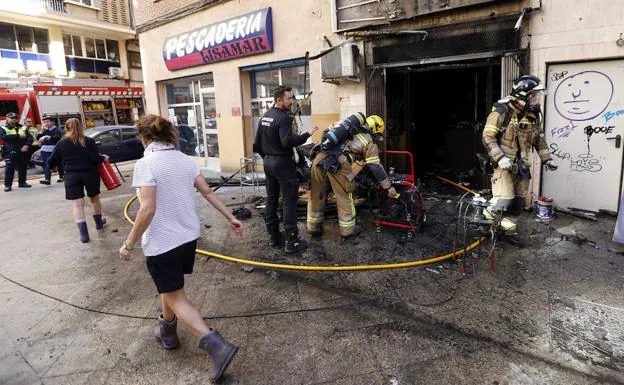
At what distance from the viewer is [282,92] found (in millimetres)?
4984

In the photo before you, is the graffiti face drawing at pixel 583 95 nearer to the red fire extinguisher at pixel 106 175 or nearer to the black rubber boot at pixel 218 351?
the black rubber boot at pixel 218 351

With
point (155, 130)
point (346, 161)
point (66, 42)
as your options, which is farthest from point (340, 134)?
point (66, 42)

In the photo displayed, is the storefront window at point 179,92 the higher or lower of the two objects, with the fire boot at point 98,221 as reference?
higher

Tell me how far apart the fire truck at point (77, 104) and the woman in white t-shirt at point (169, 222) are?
15241 millimetres

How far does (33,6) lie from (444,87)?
2224cm

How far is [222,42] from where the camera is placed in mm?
10062

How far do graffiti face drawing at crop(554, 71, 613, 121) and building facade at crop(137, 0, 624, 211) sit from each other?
0.06 feet

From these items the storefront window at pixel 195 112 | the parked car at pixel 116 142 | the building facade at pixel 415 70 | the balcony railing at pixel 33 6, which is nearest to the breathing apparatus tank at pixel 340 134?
the building facade at pixel 415 70

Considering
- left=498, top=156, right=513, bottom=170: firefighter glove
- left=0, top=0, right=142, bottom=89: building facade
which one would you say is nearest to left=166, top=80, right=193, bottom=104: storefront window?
left=0, top=0, right=142, bottom=89: building facade

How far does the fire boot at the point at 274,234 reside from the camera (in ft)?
17.3

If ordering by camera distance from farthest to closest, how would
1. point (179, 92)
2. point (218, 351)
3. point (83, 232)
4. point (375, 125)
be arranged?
1. point (179, 92)
2. point (83, 232)
3. point (375, 125)
4. point (218, 351)

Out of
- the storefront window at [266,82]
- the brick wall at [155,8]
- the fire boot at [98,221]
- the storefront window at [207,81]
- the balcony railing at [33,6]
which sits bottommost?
the fire boot at [98,221]

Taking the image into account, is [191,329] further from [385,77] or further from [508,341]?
[385,77]

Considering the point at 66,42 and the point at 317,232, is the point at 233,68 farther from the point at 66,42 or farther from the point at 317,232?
the point at 66,42
